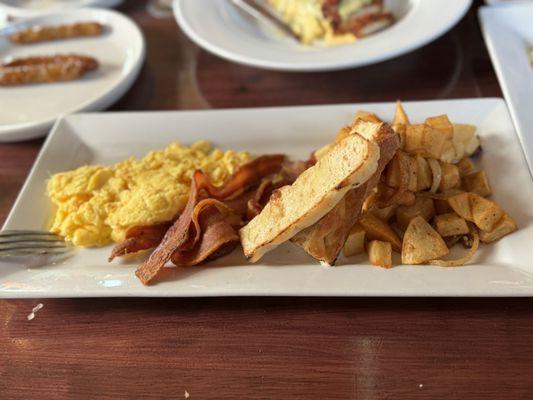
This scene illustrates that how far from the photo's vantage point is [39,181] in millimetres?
1737

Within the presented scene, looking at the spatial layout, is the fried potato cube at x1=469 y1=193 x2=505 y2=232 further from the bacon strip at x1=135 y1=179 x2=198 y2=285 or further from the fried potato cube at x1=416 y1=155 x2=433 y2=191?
the bacon strip at x1=135 y1=179 x2=198 y2=285

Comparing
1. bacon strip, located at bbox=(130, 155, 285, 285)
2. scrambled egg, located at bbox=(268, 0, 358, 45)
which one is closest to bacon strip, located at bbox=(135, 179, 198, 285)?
bacon strip, located at bbox=(130, 155, 285, 285)

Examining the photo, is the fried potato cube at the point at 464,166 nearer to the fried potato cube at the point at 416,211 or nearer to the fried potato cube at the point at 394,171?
the fried potato cube at the point at 416,211

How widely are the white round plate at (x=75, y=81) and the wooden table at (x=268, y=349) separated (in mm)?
945

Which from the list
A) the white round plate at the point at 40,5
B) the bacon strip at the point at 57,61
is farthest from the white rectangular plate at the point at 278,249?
the white round plate at the point at 40,5

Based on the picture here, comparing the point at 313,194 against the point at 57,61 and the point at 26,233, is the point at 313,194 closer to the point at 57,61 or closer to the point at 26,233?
the point at 26,233

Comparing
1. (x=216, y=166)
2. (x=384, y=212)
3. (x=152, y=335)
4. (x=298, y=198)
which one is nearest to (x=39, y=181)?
(x=216, y=166)

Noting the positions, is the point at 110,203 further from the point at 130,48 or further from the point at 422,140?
the point at 130,48

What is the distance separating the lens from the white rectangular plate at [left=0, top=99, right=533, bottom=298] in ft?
4.05

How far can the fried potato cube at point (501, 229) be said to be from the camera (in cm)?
132

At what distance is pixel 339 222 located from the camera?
131 cm

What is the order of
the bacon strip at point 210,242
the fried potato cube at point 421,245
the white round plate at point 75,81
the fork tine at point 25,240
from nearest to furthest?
the fried potato cube at point 421,245
the bacon strip at point 210,242
the fork tine at point 25,240
the white round plate at point 75,81

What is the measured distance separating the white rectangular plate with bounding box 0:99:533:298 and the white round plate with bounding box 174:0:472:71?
28cm

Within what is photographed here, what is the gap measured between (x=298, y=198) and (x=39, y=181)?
955mm
